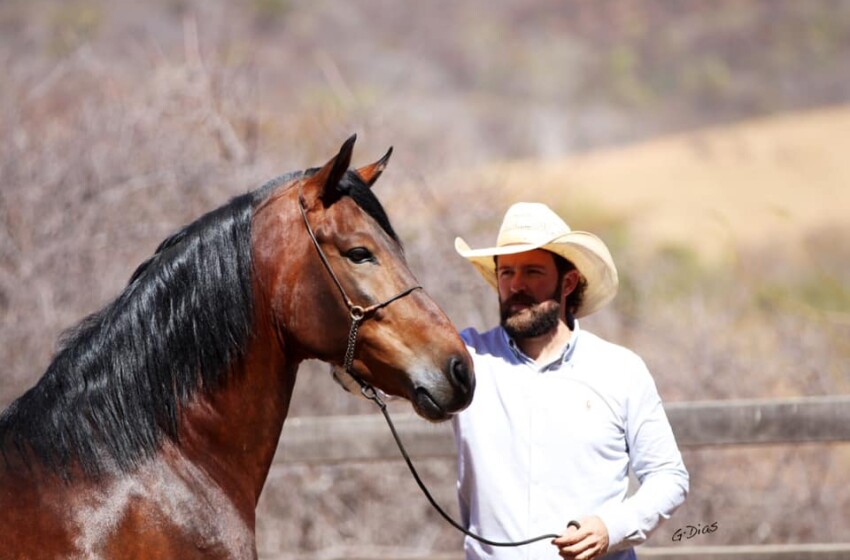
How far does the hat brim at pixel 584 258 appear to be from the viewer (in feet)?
11.5

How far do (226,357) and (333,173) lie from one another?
536 millimetres

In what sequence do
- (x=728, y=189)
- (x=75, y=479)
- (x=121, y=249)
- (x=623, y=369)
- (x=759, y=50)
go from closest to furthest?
(x=75, y=479) < (x=623, y=369) < (x=121, y=249) < (x=728, y=189) < (x=759, y=50)

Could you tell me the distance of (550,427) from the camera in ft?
11.0

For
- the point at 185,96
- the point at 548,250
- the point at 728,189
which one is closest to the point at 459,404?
the point at 548,250

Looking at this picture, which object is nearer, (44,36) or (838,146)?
(44,36)

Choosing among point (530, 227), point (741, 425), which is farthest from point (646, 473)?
point (741, 425)

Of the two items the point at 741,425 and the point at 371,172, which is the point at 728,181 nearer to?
the point at 741,425

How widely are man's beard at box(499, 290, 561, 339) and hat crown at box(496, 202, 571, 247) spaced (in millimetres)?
165

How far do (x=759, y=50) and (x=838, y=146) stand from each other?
31.0 feet

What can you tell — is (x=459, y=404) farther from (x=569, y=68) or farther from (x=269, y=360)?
(x=569, y=68)

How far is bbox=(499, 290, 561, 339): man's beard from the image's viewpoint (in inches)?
135

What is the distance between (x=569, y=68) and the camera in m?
36.4

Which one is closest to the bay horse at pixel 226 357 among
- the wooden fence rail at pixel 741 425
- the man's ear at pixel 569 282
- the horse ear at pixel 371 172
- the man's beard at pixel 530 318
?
the horse ear at pixel 371 172

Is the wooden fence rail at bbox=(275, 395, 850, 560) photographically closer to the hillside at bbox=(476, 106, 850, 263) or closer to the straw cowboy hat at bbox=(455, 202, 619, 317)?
the straw cowboy hat at bbox=(455, 202, 619, 317)
